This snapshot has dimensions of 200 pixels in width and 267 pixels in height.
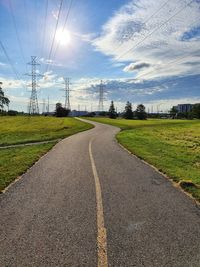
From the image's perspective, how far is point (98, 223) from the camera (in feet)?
20.9

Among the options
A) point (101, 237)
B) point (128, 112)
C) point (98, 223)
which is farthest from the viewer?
point (128, 112)

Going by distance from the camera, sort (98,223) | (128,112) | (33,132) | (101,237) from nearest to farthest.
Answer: (101,237) < (98,223) < (33,132) < (128,112)

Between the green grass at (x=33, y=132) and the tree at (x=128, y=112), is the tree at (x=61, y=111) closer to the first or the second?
the tree at (x=128, y=112)

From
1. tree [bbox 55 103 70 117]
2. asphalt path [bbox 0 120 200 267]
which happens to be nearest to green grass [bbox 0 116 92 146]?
asphalt path [bbox 0 120 200 267]

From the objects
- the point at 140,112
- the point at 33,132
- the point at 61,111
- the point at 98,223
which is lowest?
the point at 33,132

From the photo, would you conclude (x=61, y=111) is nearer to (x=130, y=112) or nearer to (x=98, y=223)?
(x=130, y=112)

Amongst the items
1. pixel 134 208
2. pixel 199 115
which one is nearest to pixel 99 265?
pixel 134 208

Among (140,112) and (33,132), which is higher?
(140,112)

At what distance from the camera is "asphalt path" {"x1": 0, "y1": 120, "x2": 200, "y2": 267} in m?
4.89

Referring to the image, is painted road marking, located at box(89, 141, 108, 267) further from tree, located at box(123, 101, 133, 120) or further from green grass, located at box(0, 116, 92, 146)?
tree, located at box(123, 101, 133, 120)

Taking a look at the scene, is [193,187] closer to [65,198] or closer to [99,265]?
[65,198]

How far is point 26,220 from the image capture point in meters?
6.59

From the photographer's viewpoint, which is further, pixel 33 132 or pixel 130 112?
pixel 130 112

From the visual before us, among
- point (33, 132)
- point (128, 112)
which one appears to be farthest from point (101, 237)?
point (128, 112)
